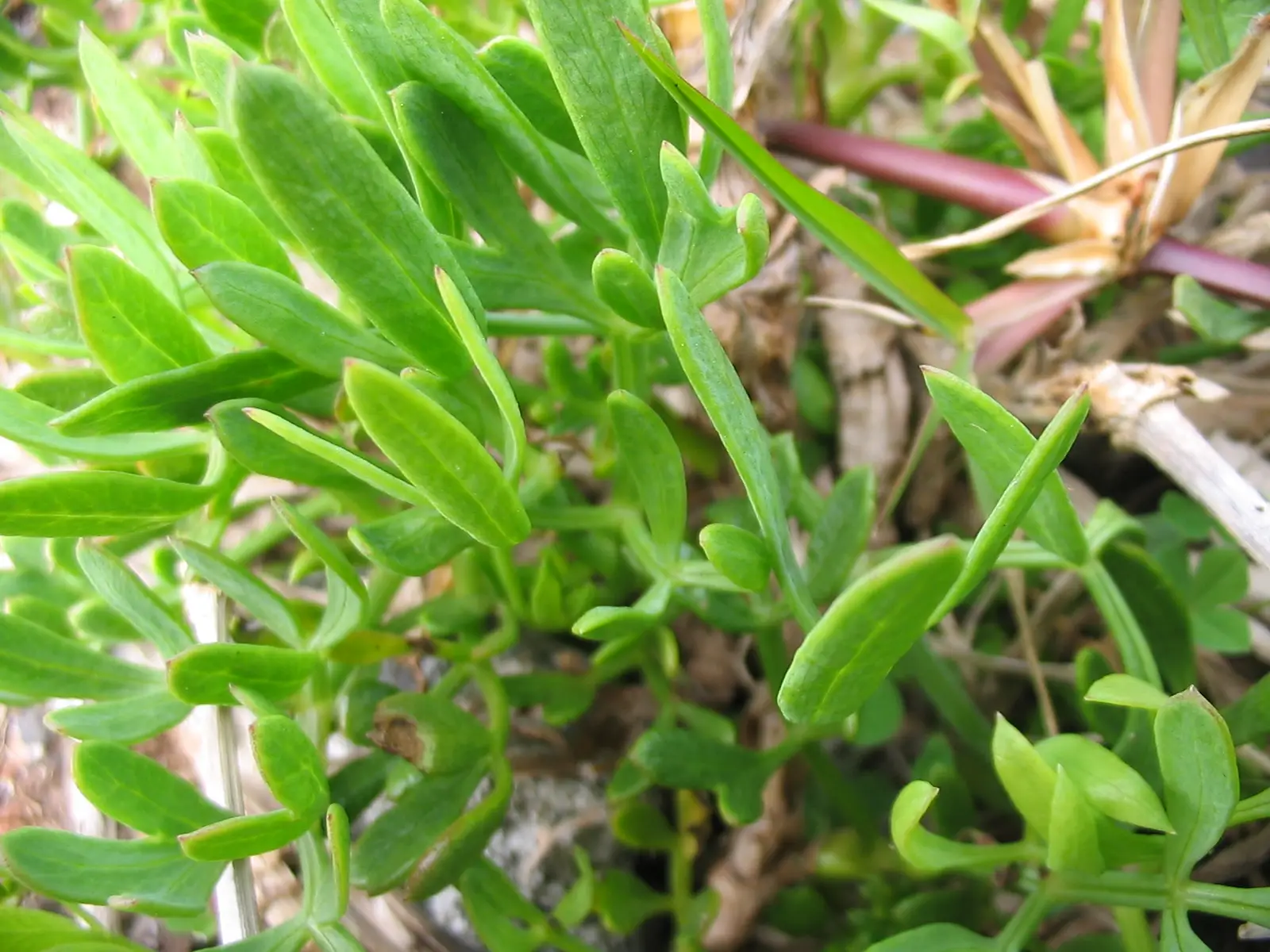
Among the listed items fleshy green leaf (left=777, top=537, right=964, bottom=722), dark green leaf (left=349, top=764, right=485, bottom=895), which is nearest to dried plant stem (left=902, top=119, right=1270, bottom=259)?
fleshy green leaf (left=777, top=537, right=964, bottom=722)

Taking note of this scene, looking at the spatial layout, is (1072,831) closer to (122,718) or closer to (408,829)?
(408,829)

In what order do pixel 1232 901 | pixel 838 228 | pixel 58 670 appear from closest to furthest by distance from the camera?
pixel 1232 901
pixel 58 670
pixel 838 228

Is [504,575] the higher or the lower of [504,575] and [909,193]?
the lower

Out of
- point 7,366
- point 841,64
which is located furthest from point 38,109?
point 841,64

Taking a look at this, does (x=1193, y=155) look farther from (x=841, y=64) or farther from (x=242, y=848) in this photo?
(x=242, y=848)

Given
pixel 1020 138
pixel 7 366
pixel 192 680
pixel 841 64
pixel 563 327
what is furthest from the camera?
pixel 7 366

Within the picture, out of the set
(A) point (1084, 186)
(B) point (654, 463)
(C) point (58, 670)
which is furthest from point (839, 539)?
(C) point (58, 670)

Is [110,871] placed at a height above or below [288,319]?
below
